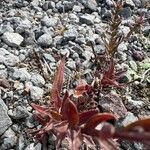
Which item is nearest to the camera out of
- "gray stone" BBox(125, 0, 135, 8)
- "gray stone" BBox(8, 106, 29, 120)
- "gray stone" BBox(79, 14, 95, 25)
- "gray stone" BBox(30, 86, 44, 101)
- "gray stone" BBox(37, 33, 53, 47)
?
"gray stone" BBox(8, 106, 29, 120)

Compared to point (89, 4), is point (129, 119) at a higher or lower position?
lower

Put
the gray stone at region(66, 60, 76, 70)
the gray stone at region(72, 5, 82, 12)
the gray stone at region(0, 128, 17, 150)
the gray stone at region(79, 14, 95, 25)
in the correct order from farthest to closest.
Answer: the gray stone at region(72, 5, 82, 12), the gray stone at region(79, 14, 95, 25), the gray stone at region(66, 60, 76, 70), the gray stone at region(0, 128, 17, 150)

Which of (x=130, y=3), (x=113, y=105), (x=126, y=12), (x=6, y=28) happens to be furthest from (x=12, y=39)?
(x=130, y=3)

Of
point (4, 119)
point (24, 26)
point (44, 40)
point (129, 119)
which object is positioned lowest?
point (129, 119)

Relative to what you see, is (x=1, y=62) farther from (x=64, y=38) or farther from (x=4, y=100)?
(x=64, y=38)

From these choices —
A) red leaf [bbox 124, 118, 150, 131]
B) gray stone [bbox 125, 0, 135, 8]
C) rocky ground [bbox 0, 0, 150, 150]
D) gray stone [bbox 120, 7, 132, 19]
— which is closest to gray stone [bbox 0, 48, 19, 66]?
rocky ground [bbox 0, 0, 150, 150]

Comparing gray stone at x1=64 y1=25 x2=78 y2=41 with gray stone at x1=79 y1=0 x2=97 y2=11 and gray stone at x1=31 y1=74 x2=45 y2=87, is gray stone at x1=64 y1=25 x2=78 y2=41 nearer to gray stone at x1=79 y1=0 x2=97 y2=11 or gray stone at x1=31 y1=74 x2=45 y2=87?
gray stone at x1=79 y1=0 x2=97 y2=11

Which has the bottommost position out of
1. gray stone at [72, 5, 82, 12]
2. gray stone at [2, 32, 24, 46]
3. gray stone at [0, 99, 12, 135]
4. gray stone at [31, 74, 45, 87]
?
gray stone at [0, 99, 12, 135]

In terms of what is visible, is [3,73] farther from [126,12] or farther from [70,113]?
[126,12]
